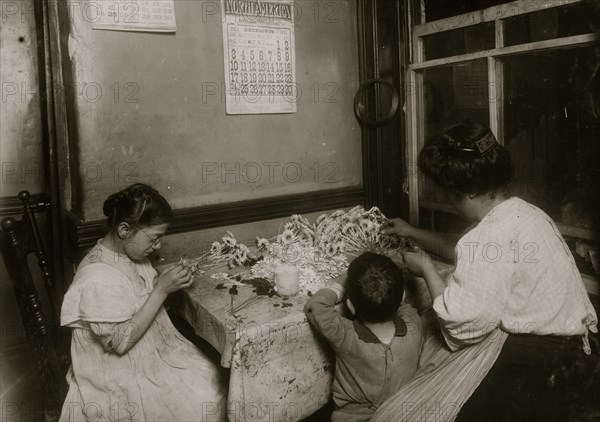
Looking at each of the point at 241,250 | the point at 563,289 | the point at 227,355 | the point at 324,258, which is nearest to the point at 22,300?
the point at 227,355

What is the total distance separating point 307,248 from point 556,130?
1.41 metres

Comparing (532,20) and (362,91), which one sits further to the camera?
(362,91)

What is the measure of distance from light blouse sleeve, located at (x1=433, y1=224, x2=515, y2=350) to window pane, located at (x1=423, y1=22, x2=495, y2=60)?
1317mm

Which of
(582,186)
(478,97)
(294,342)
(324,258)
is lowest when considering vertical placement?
(294,342)

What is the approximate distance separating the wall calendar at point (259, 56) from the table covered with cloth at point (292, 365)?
4.44 ft

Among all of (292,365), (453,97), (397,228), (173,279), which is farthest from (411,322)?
(453,97)

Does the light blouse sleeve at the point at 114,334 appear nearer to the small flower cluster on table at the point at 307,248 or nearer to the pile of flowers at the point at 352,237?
the small flower cluster on table at the point at 307,248

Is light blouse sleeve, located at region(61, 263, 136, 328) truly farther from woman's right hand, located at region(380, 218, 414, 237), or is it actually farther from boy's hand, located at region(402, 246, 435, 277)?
woman's right hand, located at region(380, 218, 414, 237)

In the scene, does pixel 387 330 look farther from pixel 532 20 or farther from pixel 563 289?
pixel 532 20

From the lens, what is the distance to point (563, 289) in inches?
68.3

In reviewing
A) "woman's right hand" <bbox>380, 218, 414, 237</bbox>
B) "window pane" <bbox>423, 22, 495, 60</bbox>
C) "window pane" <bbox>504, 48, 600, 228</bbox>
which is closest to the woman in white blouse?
"window pane" <bbox>504, 48, 600, 228</bbox>

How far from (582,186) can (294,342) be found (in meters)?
1.56

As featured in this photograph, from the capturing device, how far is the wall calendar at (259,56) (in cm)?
276

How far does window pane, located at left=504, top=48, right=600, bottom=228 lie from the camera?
6.93 feet
